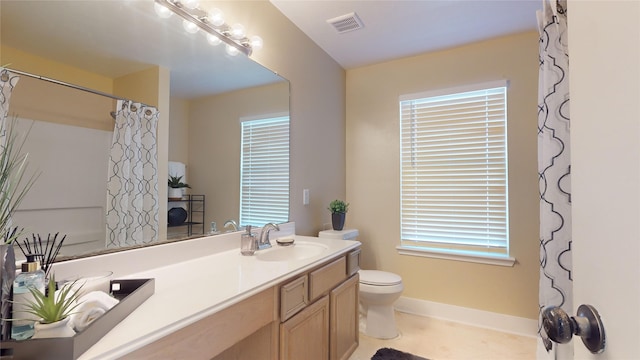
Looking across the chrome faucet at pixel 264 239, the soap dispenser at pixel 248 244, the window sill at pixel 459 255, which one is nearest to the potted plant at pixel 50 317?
the soap dispenser at pixel 248 244

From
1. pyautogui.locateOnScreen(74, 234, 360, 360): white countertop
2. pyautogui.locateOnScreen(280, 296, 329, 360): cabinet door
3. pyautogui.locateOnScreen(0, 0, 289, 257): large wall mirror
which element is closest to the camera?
pyautogui.locateOnScreen(74, 234, 360, 360): white countertop

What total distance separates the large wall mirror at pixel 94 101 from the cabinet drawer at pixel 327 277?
635mm

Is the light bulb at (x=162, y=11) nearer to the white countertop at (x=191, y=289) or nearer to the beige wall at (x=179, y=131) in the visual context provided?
the beige wall at (x=179, y=131)

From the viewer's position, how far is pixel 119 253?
1.17m

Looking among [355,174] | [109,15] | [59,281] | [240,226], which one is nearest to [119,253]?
[59,281]

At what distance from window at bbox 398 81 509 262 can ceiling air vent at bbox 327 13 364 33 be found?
0.89 metres

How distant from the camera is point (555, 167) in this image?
1229 millimetres

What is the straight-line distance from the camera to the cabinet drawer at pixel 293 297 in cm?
126

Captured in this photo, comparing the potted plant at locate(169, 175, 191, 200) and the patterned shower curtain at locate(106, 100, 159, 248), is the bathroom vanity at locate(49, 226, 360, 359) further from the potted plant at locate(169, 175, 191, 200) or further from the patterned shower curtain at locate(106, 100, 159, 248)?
the potted plant at locate(169, 175, 191, 200)

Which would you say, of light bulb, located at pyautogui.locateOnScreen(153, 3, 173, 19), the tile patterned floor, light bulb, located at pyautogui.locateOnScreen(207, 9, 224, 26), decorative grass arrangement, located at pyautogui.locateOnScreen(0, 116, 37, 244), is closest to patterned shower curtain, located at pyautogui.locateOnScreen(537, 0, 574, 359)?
the tile patterned floor

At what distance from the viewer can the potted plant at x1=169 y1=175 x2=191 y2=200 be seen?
145cm

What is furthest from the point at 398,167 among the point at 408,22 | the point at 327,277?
the point at 327,277

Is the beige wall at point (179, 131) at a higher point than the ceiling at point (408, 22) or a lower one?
lower

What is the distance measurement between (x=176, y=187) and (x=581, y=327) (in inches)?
60.5
